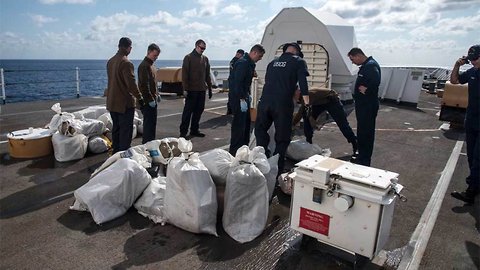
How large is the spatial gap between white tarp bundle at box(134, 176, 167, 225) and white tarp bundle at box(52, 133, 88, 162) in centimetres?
219

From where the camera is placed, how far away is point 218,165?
3545mm

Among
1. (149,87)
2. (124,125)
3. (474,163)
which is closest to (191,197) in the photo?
(124,125)

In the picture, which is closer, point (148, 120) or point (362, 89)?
point (362, 89)

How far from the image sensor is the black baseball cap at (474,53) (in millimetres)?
4141

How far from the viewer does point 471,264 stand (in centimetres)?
290

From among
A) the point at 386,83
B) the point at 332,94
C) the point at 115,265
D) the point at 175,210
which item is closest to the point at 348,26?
the point at 386,83

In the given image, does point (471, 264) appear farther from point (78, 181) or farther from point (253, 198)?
point (78, 181)

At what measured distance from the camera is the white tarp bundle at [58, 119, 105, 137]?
5270 millimetres

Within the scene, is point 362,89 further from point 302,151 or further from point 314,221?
point 314,221

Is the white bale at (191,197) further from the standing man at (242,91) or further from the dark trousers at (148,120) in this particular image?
the dark trousers at (148,120)

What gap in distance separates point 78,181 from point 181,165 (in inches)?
78.9

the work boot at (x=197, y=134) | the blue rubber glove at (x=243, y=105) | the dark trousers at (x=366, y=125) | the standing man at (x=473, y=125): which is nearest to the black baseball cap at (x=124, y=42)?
the blue rubber glove at (x=243, y=105)

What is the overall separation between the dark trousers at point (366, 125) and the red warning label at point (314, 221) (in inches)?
98.2

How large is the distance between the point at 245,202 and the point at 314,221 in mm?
737
